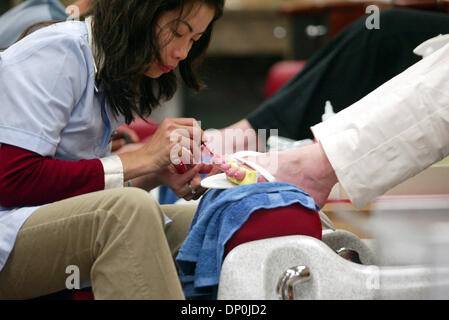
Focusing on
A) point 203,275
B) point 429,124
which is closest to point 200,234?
point 203,275

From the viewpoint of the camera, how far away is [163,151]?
1.03m

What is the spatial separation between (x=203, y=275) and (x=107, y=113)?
362 mm

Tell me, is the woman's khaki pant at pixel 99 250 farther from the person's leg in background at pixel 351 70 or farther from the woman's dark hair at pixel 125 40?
the person's leg in background at pixel 351 70

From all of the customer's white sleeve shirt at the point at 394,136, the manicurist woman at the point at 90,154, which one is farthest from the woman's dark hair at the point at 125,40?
the customer's white sleeve shirt at the point at 394,136

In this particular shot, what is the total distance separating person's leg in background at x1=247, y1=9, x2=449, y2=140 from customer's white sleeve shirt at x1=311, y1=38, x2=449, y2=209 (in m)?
0.73

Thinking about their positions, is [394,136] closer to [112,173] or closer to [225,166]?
[225,166]

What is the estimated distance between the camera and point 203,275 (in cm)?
94

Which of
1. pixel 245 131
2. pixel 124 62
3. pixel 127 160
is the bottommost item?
pixel 245 131

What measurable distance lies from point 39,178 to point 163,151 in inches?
8.4

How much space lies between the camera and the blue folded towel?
912mm

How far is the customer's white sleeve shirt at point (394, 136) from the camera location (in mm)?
1007

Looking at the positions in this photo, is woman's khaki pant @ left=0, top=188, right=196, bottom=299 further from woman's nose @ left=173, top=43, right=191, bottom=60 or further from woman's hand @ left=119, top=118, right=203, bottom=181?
woman's nose @ left=173, top=43, right=191, bottom=60

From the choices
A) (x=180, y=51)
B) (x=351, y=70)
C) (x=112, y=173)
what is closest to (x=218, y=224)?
(x=112, y=173)

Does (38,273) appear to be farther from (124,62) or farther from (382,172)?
(382,172)
